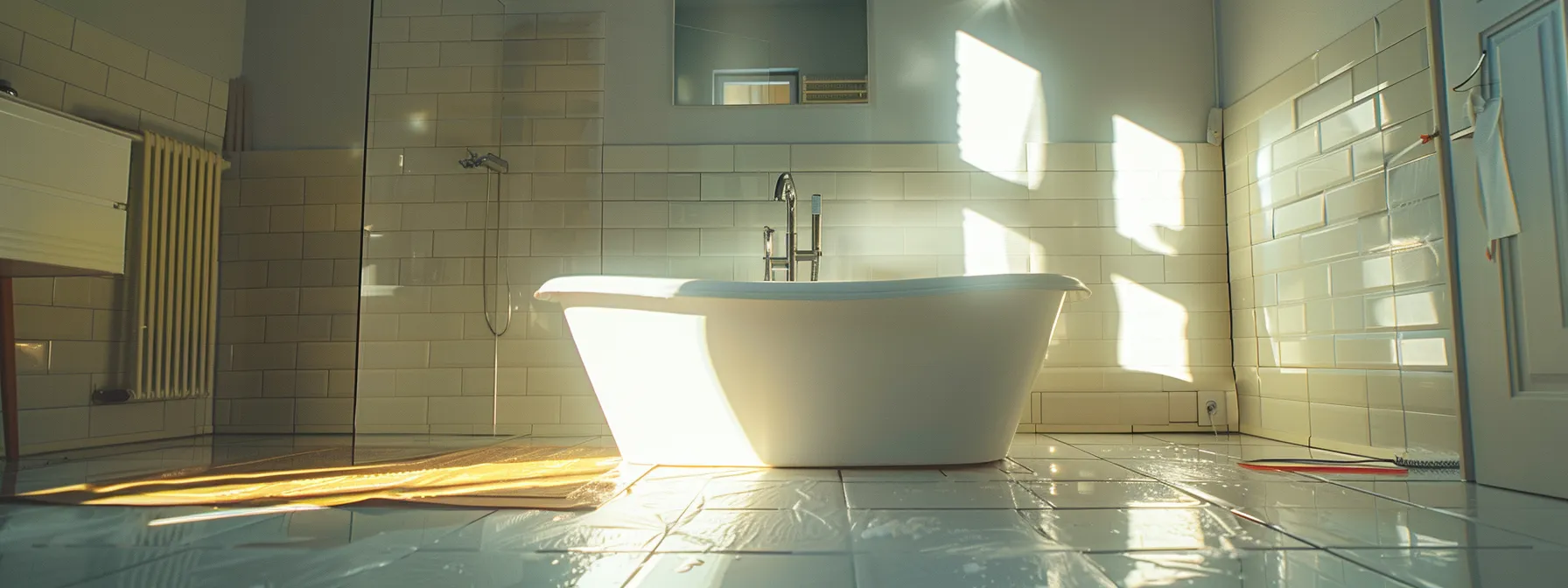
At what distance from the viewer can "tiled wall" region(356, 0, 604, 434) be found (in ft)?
9.98

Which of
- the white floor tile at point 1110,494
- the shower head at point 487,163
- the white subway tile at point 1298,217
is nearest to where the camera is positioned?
the white floor tile at point 1110,494

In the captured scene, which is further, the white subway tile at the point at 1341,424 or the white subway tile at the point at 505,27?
the white subway tile at the point at 505,27

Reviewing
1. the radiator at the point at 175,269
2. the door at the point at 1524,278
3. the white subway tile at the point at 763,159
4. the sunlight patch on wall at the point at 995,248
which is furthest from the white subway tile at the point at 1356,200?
the radiator at the point at 175,269

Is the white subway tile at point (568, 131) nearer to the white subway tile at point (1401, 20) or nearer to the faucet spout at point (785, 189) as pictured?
the faucet spout at point (785, 189)

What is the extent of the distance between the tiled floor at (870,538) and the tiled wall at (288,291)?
5.56ft

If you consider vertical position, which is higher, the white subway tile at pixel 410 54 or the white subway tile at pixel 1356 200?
the white subway tile at pixel 410 54

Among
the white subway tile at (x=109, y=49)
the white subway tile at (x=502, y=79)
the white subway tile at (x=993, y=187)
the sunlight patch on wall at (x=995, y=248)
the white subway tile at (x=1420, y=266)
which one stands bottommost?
the white subway tile at (x=1420, y=266)

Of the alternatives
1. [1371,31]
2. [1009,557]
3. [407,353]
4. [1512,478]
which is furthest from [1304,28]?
[407,353]

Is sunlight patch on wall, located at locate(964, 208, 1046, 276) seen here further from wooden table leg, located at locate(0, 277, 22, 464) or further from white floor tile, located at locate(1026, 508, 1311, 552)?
wooden table leg, located at locate(0, 277, 22, 464)

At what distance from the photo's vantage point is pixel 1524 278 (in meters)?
1.88

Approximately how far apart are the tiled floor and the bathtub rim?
45cm

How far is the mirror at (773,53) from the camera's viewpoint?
3650mm

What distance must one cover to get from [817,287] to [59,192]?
2.31m

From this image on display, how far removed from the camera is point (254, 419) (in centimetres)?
381
